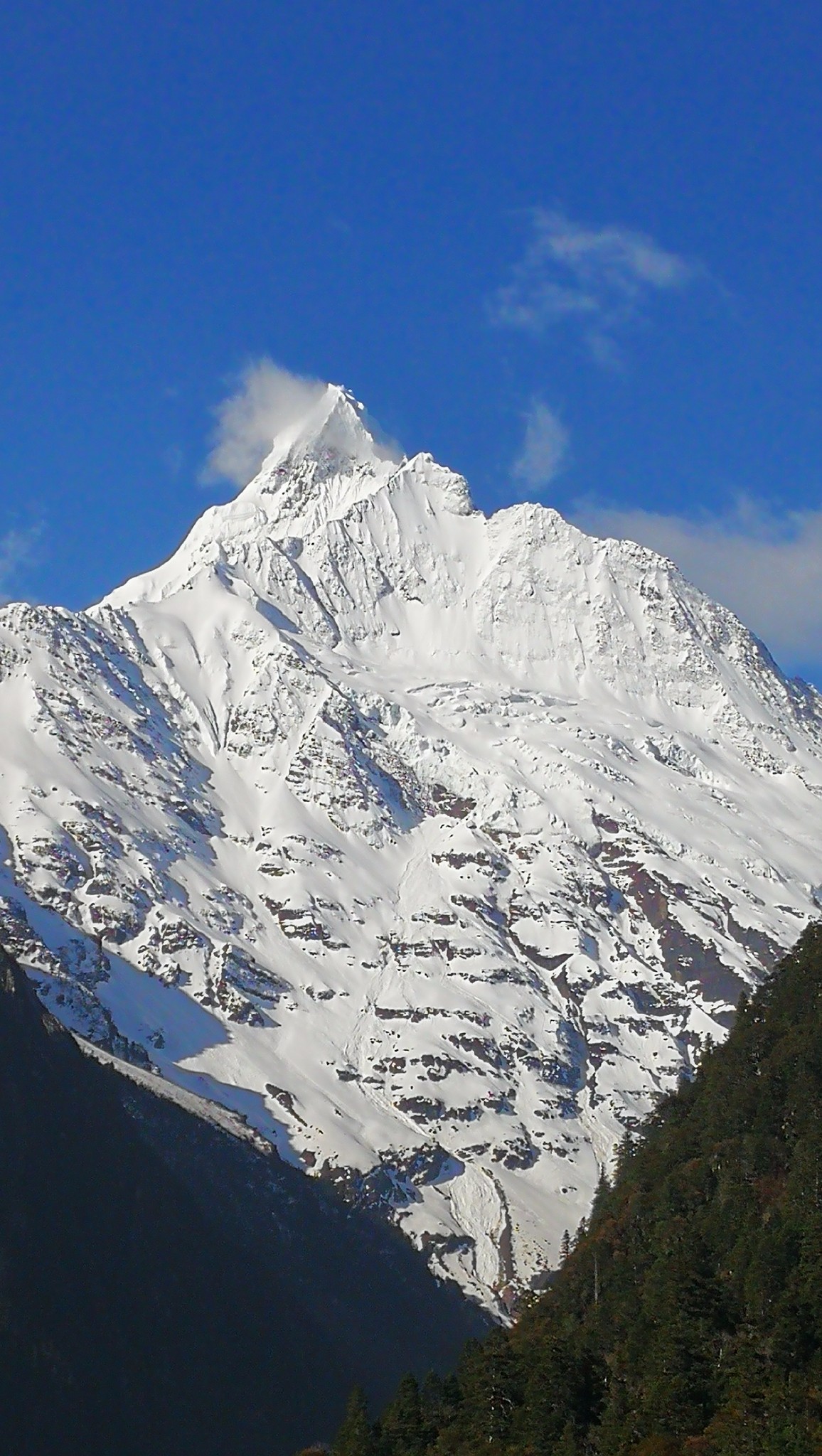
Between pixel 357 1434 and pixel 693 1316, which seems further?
pixel 357 1434

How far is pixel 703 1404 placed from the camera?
10294 cm

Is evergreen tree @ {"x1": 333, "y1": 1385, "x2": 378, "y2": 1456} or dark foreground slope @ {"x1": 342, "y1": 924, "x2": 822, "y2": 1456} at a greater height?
dark foreground slope @ {"x1": 342, "y1": 924, "x2": 822, "y2": 1456}

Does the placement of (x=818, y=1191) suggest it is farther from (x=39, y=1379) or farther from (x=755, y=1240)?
(x=39, y=1379)

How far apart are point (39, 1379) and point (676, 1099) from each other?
74507 millimetres

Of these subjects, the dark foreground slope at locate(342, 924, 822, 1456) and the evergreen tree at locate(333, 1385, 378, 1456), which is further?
the evergreen tree at locate(333, 1385, 378, 1456)

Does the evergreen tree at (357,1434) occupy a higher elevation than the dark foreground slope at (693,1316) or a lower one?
lower

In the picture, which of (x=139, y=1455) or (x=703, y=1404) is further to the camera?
(x=139, y=1455)

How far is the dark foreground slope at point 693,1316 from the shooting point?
4001 inches

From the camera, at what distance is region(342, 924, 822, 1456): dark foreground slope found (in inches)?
4001

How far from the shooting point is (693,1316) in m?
109

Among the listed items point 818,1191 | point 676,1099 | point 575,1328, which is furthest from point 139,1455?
point 818,1191

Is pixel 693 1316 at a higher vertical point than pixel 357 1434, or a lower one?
higher

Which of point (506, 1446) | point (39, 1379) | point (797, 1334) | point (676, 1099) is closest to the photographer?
point (797, 1334)

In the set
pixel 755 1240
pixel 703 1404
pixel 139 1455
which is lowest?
→ pixel 139 1455
